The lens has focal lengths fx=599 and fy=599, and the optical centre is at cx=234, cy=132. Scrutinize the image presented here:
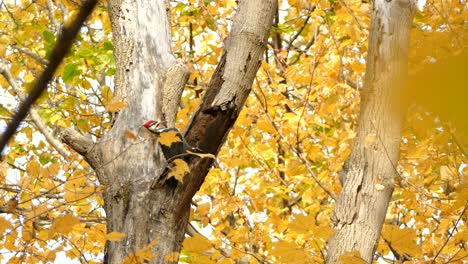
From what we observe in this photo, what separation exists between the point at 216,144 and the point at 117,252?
0.56 metres

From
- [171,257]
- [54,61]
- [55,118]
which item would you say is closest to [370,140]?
[171,257]

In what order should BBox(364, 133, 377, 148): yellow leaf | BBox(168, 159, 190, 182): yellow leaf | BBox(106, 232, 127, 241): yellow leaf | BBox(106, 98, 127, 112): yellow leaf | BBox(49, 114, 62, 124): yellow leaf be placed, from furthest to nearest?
BBox(49, 114, 62, 124): yellow leaf < BBox(364, 133, 377, 148): yellow leaf < BBox(106, 98, 127, 112): yellow leaf < BBox(168, 159, 190, 182): yellow leaf < BBox(106, 232, 127, 241): yellow leaf

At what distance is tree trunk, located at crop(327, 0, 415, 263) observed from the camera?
8.36ft

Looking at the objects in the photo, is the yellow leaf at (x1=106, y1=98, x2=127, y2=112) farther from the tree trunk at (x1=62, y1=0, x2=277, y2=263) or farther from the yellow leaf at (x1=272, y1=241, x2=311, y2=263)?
the yellow leaf at (x1=272, y1=241, x2=311, y2=263)

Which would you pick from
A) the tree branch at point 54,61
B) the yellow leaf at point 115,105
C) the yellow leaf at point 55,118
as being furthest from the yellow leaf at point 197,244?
the yellow leaf at point 55,118

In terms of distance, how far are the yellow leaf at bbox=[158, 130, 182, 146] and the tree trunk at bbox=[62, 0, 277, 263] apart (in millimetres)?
83

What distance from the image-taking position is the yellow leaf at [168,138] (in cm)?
228

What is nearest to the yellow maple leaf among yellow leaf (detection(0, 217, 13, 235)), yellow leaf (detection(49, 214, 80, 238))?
yellow leaf (detection(49, 214, 80, 238))

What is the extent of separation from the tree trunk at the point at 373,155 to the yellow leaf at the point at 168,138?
808mm

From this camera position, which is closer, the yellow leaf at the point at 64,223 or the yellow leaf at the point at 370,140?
the yellow leaf at the point at 64,223

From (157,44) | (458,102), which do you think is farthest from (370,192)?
(458,102)

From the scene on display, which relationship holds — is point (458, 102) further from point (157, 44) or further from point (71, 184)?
point (71, 184)

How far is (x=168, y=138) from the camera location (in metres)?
2.28

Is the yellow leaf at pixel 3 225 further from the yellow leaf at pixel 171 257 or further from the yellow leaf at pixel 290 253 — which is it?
the yellow leaf at pixel 290 253
